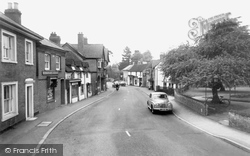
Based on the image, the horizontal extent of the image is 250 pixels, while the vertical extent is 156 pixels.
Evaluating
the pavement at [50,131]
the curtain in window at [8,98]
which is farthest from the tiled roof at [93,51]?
the curtain in window at [8,98]

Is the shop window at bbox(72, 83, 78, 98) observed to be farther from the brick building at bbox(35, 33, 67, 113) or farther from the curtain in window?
the curtain in window

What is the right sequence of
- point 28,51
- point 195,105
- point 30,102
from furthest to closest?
point 195,105, point 30,102, point 28,51

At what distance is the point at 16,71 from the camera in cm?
1216

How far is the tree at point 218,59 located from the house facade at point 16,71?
12619 mm

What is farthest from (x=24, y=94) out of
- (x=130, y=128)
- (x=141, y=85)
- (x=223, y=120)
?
(x=141, y=85)

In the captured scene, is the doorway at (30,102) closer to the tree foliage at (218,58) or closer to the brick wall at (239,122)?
the tree foliage at (218,58)

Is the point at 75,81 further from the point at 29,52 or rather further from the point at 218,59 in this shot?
the point at 218,59

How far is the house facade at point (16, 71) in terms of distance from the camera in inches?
421

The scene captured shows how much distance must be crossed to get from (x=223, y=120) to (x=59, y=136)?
36.9ft

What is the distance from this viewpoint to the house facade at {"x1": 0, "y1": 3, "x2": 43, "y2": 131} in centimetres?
1070

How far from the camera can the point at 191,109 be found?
1875 cm

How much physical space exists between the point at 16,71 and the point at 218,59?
1510 cm

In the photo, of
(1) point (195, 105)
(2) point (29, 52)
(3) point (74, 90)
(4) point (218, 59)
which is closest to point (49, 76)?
(2) point (29, 52)

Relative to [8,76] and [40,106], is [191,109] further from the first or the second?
[8,76]
